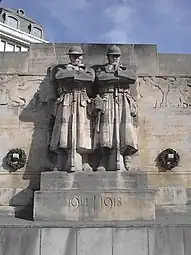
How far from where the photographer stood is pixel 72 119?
12.0 meters

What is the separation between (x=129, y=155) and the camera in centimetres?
1248

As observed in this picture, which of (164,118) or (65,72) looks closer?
(65,72)

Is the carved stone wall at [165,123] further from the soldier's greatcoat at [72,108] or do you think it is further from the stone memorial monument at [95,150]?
the soldier's greatcoat at [72,108]

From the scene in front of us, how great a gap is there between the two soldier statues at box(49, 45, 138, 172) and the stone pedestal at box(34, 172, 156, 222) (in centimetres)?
68

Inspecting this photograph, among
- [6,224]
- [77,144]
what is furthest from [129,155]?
[6,224]

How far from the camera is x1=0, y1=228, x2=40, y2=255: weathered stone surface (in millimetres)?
9570

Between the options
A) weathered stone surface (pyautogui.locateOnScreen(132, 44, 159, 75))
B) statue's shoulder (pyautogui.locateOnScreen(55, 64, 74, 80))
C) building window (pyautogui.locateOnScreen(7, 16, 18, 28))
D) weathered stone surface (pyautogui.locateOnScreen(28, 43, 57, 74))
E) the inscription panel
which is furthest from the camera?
building window (pyautogui.locateOnScreen(7, 16, 18, 28))

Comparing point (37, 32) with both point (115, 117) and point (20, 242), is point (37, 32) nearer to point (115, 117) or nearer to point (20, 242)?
point (115, 117)

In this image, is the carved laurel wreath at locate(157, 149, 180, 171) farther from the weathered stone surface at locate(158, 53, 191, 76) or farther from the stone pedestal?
the weathered stone surface at locate(158, 53, 191, 76)

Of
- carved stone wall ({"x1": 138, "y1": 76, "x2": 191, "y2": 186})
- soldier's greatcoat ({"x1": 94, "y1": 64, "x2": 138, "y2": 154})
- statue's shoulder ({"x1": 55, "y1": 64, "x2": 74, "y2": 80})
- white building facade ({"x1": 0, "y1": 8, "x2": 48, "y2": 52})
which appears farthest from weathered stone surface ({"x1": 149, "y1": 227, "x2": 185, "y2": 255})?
white building facade ({"x1": 0, "y1": 8, "x2": 48, "y2": 52})

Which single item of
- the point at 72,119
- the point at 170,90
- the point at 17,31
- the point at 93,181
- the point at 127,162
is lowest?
the point at 93,181

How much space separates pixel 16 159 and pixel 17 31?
59244mm

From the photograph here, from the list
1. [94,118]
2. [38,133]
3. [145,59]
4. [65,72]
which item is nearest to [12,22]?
[145,59]

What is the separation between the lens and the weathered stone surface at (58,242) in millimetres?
9586
